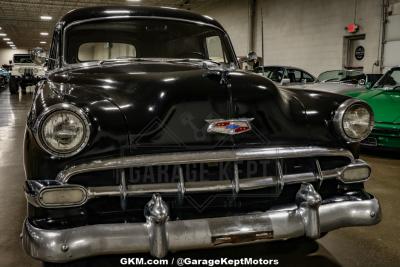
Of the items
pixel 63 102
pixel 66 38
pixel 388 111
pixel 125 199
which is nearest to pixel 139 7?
pixel 66 38

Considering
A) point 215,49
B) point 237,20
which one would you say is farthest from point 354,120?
point 237,20

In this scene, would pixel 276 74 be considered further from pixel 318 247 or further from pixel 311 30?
pixel 318 247

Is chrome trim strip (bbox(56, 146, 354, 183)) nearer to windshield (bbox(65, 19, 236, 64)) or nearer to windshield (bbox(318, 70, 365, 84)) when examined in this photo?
windshield (bbox(65, 19, 236, 64))

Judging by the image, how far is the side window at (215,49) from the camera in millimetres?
3390

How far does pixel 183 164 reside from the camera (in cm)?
193

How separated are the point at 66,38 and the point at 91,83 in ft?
3.14

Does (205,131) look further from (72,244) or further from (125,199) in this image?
(72,244)

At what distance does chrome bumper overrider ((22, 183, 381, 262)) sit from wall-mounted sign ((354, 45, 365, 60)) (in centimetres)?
939

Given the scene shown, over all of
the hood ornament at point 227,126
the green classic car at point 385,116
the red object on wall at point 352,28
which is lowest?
the green classic car at point 385,116

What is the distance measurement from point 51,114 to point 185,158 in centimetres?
62

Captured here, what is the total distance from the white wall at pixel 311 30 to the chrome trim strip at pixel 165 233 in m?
9.01

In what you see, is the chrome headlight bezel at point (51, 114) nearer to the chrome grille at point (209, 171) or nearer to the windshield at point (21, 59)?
the chrome grille at point (209, 171)

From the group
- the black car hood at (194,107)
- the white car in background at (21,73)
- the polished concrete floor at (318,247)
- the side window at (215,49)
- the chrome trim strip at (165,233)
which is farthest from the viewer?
the white car in background at (21,73)

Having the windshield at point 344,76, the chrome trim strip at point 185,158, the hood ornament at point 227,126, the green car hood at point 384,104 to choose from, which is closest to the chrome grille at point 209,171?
the chrome trim strip at point 185,158
